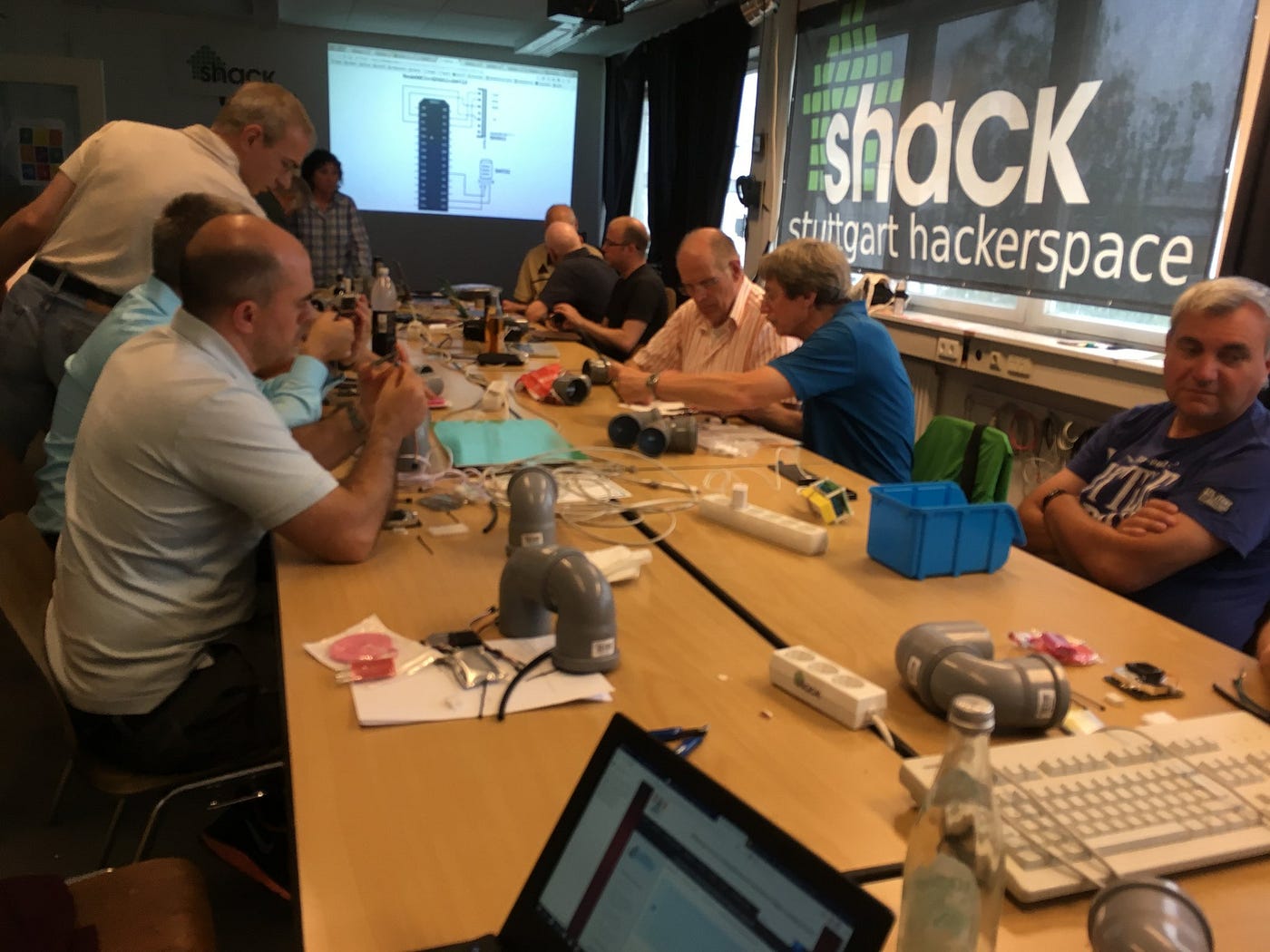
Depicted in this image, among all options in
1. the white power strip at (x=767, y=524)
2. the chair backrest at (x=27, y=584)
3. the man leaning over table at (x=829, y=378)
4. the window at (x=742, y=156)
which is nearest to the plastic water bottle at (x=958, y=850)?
the white power strip at (x=767, y=524)

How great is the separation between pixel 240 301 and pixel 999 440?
5.56 ft

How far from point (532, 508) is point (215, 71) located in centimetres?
732

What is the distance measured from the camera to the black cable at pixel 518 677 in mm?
1196

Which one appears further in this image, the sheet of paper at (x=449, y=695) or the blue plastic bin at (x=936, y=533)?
the blue plastic bin at (x=936, y=533)

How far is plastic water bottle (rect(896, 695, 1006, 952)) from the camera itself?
0.73 meters

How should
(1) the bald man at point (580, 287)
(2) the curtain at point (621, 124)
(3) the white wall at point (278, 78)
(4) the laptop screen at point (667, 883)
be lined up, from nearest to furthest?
1. (4) the laptop screen at point (667, 883)
2. (1) the bald man at point (580, 287)
3. (3) the white wall at point (278, 78)
4. (2) the curtain at point (621, 124)

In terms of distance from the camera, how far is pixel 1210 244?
3.11 metres

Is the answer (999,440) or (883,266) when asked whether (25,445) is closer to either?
(999,440)

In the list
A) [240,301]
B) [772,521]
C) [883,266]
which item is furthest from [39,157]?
[772,521]

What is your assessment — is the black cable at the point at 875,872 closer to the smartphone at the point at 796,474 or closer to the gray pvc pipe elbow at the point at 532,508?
the gray pvc pipe elbow at the point at 532,508

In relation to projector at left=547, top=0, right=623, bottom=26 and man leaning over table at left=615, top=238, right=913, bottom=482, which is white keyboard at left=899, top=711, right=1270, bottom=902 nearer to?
man leaning over table at left=615, top=238, right=913, bottom=482

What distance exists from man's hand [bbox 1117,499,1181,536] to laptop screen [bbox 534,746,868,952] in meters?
1.49

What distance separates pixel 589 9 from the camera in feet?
17.8

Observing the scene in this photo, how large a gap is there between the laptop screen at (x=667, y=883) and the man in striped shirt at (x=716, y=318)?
2340 millimetres
